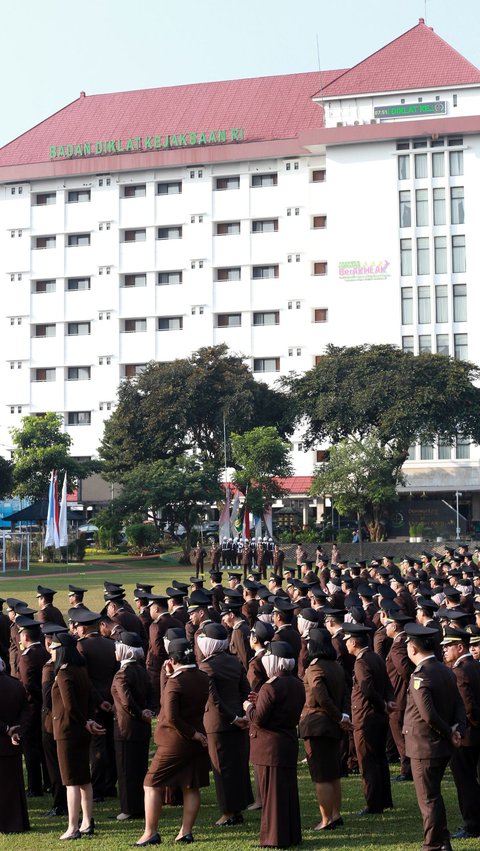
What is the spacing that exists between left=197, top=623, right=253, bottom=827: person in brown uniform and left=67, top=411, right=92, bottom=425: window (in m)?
64.2

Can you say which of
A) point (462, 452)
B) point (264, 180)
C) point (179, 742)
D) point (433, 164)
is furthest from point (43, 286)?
point (179, 742)

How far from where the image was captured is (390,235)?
2640 inches

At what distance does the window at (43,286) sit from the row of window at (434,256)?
22.6m

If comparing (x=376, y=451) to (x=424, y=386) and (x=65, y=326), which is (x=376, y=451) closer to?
(x=424, y=386)

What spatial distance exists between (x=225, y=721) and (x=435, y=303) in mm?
58894

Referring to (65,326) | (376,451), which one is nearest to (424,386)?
(376,451)

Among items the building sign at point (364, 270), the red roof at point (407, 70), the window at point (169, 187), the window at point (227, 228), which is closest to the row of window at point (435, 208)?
the building sign at point (364, 270)

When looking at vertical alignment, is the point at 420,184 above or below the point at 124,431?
above

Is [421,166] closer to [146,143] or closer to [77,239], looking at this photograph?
[146,143]

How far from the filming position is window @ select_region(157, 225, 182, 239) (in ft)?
236

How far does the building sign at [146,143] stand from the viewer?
71688 millimetres

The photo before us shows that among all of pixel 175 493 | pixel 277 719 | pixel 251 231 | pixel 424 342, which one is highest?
pixel 251 231

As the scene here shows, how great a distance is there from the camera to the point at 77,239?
7425 cm

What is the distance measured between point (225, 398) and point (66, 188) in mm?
22587
